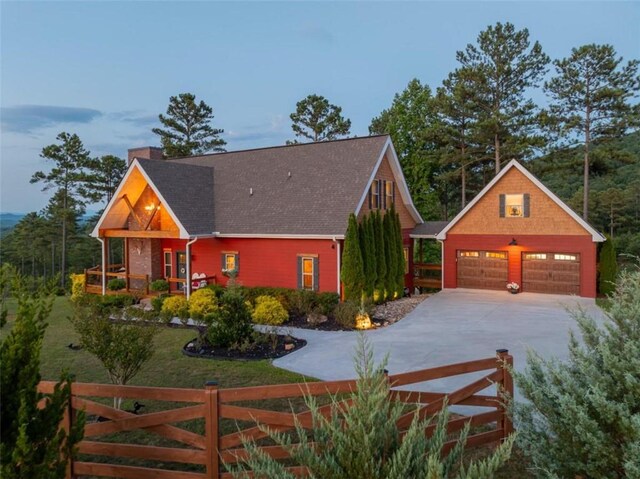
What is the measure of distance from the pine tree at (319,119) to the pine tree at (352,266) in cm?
2856

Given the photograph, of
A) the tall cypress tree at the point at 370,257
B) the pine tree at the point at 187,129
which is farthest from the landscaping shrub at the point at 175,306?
the pine tree at the point at 187,129

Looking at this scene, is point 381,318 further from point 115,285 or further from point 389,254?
point 115,285

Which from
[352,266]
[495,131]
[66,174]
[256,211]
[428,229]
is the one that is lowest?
[352,266]

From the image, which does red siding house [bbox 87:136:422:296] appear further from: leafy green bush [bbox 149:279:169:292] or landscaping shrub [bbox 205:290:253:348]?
landscaping shrub [bbox 205:290:253:348]

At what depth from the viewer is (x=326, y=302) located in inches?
640

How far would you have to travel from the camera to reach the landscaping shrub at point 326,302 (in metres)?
16.0

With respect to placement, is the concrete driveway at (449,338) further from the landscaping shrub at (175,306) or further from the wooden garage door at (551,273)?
the landscaping shrub at (175,306)

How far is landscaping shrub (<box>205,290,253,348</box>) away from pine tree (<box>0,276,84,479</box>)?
792 cm

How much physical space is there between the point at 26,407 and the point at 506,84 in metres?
36.3

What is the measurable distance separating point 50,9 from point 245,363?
8.01 m

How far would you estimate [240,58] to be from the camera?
66.7ft

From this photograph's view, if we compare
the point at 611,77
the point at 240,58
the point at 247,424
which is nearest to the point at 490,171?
the point at 611,77

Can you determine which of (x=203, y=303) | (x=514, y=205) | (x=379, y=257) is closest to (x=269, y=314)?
(x=203, y=303)

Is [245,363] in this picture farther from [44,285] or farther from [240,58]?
[240,58]
